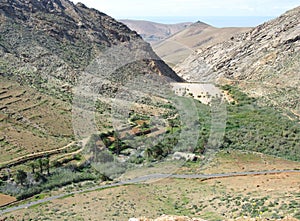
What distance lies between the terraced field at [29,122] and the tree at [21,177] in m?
3.87

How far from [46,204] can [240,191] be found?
10930 millimetres

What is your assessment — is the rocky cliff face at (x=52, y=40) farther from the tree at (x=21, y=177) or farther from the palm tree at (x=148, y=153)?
the palm tree at (x=148, y=153)


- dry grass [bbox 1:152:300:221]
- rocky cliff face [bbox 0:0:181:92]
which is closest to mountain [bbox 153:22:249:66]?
rocky cliff face [bbox 0:0:181:92]

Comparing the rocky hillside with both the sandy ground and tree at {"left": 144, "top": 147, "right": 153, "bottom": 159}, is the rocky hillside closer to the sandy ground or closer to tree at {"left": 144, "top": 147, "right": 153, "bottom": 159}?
tree at {"left": 144, "top": 147, "right": 153, "bottom": 159}

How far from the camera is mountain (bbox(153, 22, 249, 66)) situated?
514 ft

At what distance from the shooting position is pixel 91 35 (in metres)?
65.2

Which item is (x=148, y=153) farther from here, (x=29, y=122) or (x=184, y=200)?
(x=29, y=122)

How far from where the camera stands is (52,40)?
5788cm

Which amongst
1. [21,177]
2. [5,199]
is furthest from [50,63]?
[5,199]

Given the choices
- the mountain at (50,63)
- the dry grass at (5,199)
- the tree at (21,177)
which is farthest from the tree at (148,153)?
the dry grass at (5,199)

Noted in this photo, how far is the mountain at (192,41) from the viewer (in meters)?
157

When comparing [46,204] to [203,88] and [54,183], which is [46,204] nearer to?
[54,183]

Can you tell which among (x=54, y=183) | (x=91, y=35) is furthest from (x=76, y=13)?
(x=54, y=183)

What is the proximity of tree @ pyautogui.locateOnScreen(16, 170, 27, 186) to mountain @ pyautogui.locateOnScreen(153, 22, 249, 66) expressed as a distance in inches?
4784
